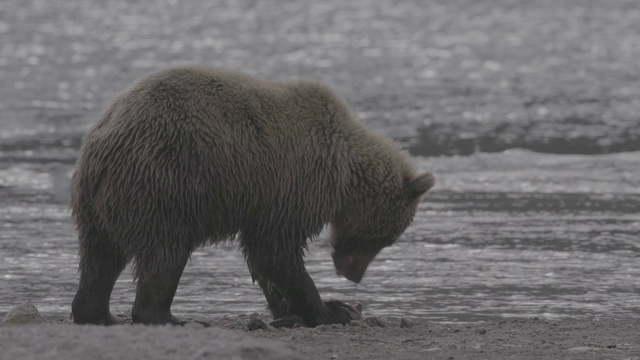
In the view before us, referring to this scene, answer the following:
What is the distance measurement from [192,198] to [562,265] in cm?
343

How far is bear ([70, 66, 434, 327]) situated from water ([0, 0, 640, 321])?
0.81 metres

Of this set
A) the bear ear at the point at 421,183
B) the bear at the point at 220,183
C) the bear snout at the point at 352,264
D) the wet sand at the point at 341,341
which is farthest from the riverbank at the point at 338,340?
the bear ear at the point at 421,183

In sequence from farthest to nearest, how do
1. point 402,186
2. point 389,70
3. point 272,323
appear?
point 389,70 < point 402,186 < point 272,323

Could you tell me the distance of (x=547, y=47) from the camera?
75.9 ft

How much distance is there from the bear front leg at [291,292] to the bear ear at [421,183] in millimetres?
875

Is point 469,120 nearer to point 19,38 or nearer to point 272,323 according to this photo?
point 272,323

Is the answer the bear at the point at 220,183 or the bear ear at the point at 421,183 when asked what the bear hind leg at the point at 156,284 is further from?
the bear ear at the point at 421,183

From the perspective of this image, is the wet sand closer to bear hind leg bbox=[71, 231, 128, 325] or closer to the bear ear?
bear hind leg bbox=[71, 231, 128, 325]

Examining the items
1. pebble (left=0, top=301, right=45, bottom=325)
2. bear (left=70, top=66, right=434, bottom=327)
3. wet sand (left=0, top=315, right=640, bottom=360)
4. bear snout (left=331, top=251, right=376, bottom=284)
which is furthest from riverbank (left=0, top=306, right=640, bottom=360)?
bear snout (left=331, top=251, right=376, bottom=284)

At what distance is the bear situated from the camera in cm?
730

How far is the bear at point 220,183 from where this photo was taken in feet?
23.9

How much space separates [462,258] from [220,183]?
2961 millimetres

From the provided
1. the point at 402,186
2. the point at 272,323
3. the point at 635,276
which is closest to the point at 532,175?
the point at 635,276

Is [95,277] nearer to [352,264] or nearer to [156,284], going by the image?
[156,284]
